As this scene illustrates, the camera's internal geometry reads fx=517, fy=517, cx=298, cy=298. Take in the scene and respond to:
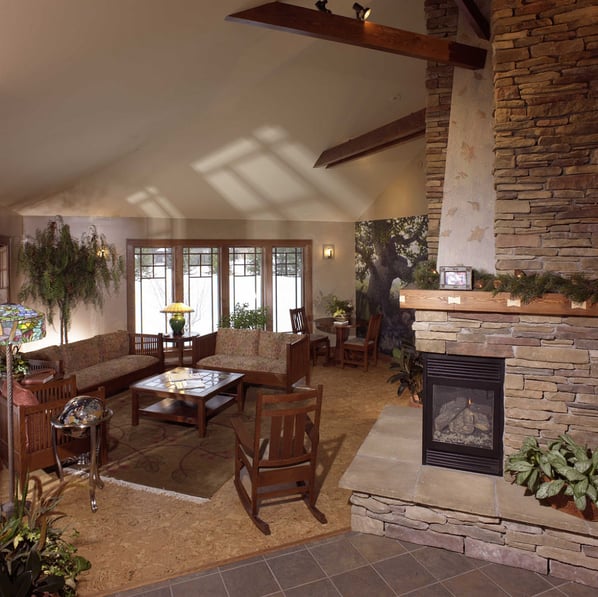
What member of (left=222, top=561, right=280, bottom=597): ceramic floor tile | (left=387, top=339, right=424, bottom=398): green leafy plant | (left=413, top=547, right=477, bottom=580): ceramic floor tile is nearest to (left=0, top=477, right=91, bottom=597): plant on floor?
(left=222, top=561, right=280, bottom=597): ceramic floor tile

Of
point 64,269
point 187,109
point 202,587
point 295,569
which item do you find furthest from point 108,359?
point 295,569

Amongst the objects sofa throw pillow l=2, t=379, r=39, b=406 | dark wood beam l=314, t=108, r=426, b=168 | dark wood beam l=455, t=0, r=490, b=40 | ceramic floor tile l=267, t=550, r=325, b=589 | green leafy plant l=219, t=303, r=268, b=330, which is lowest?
ceramic floor tile l=267, t=550, r=325, b=589

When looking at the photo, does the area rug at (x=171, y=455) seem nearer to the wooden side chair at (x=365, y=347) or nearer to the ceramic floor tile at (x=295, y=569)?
the ceramic floor tile at (x=295, y=569)

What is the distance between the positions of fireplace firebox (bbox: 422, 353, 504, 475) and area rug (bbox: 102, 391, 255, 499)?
6.79 ft

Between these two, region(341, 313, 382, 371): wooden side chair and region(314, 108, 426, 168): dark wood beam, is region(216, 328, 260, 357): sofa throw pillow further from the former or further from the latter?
region(314, 108, 426, 168): dark wood beam

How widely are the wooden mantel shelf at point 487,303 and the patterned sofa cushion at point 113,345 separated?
5304 mm

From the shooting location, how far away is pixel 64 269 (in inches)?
331

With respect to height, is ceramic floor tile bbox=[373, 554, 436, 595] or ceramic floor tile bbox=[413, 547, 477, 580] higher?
ceramic floor tile bbox=[373, 554, 436, 595]

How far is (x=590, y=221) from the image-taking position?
3.83 m

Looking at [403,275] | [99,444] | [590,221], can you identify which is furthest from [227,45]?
[403,275]

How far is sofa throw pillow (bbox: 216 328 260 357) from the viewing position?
8391 millimetres

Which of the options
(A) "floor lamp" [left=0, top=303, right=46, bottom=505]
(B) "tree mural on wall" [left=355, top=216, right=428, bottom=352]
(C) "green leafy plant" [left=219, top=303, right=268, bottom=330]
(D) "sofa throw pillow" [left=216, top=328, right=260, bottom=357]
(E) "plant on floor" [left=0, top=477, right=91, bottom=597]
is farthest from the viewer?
(C) "green leafy plant" [left=219, top=303, right=268, bottom=330]

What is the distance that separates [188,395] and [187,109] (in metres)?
3.42

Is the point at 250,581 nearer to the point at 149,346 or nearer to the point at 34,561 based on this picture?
the point at 34,561
